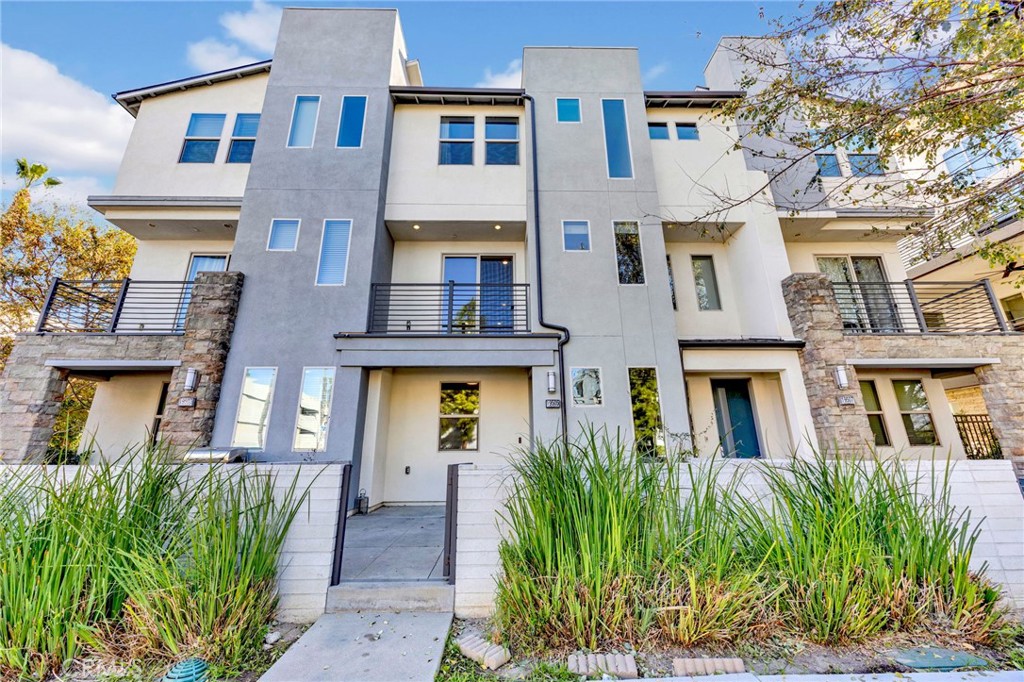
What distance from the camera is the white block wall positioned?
3154 mm

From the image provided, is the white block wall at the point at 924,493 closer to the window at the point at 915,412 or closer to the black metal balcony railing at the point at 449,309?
the black metal balcony railing at the point at 449,309

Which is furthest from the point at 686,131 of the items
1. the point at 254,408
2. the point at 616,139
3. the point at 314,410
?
the point at 254,408

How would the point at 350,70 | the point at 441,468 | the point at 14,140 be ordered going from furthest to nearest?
the point at 14,140, the point at 350,70, the point at 441,468

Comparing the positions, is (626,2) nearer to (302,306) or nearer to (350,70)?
(350,70)

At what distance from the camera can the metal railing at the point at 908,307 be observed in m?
8.06

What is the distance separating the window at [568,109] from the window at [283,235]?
245 inches

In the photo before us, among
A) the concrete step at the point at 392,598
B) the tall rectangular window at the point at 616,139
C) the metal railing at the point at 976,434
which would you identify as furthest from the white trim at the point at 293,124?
the metal railing at the point at 976,434

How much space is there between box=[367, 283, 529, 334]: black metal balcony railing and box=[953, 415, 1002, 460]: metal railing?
978 centimetres

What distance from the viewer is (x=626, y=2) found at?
26.6 feet

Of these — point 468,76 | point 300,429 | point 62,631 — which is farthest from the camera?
point 468,76

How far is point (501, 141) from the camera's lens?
8969mm

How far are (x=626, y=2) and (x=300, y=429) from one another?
10.7 m

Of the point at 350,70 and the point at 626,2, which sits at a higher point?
the point at 626,2

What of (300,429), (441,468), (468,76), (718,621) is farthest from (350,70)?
(718,621)
